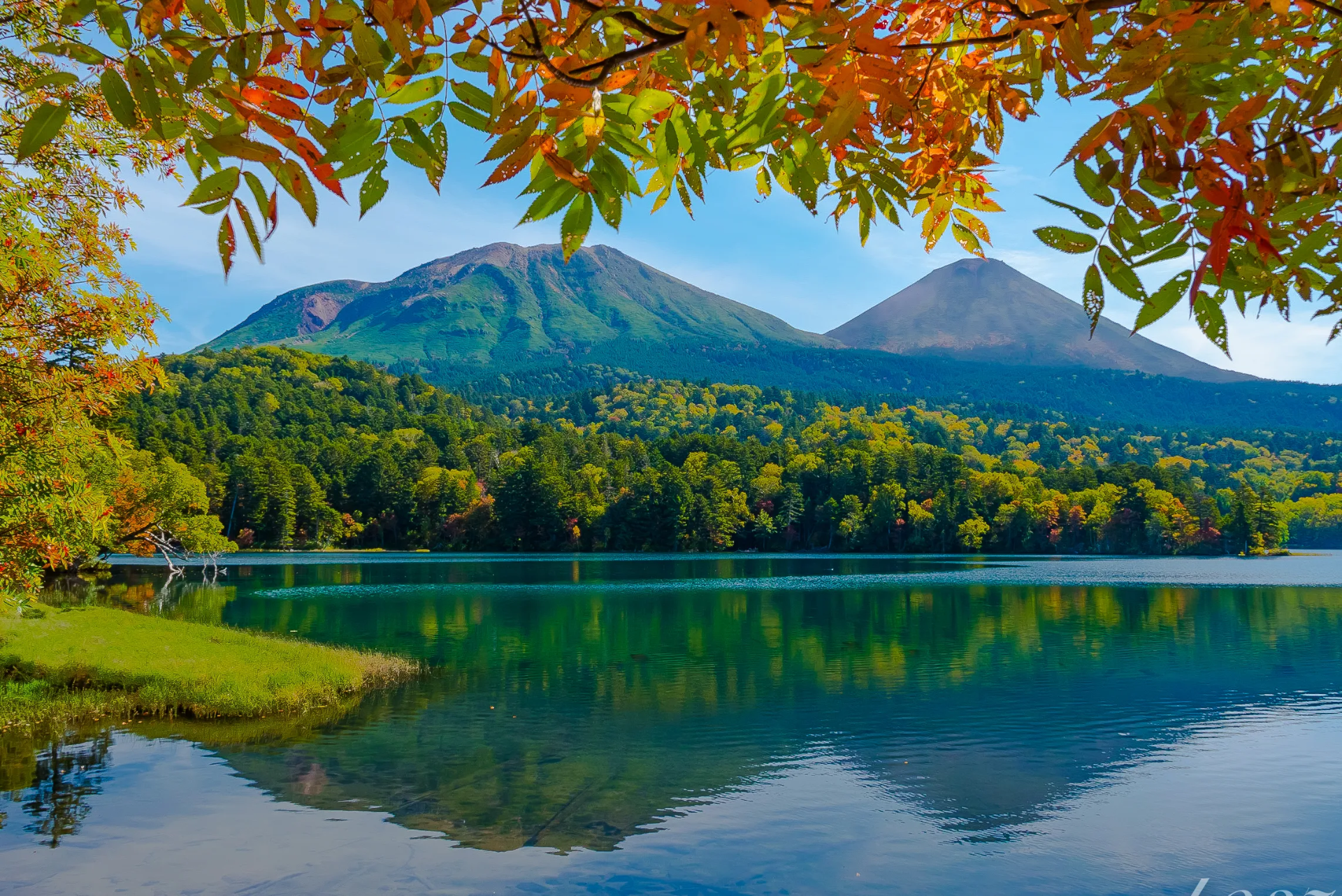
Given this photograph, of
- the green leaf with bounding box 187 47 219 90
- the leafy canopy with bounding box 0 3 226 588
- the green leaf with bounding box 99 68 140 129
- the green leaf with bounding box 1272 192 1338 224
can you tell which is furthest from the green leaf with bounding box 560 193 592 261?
the leafy canopy with bounding box 0 3 226 588

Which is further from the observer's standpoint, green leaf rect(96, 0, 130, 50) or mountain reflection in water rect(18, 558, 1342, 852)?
mountain reflection in water rect(18, 558, 1342, 852)

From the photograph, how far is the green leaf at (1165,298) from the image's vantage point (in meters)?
2.18

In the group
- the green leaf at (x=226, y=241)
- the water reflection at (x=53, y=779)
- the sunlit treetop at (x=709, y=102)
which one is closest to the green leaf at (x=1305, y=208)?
the sunlit treetop at (x=709, y=102)

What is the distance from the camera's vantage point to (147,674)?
20.3 metres

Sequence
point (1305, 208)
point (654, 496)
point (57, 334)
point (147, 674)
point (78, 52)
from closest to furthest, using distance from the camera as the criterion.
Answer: point (78, 52)
point (1305, 208)
point (57, 334)
point (147, 674)
point (654, 496)

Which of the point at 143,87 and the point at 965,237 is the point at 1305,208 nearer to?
the point at 965,237

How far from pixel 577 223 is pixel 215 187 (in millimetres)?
784

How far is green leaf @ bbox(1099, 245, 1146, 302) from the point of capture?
2.22m

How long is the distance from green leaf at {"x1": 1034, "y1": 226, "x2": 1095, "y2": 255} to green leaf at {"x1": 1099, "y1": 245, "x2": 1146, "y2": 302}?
0.12 ft

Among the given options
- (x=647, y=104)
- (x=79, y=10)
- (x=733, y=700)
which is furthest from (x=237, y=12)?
(x=733, y=700)

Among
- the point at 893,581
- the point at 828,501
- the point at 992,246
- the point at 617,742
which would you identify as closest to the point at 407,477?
the point at 828,501

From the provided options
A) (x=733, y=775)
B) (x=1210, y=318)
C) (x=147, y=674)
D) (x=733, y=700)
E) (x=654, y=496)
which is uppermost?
(x=1210, y=318)

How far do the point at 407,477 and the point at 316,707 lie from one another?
108 meters

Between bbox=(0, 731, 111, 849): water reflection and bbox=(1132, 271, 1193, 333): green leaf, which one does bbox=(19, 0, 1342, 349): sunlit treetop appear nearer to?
bbox=(1132, 271, 1193, 333): green leaf
